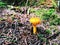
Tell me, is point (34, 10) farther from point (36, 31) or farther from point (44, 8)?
point (36, 31)

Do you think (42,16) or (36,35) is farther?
(42,16)

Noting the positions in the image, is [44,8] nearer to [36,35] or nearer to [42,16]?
[42,16]

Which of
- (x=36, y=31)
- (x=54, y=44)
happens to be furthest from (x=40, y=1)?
(x=54, y=44)

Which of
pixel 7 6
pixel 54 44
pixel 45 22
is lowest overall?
pixel 54 44

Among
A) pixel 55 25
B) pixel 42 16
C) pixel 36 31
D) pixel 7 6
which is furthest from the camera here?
pixel 7 6

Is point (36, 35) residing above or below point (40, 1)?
below

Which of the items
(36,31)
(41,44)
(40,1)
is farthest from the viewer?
(40,1)

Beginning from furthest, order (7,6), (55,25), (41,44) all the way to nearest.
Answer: (7,6) < (55,25) < (41,44)

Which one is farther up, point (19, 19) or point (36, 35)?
point (19, 19)

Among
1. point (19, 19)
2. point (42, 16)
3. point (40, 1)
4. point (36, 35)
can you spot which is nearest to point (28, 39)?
point (36, 35)
